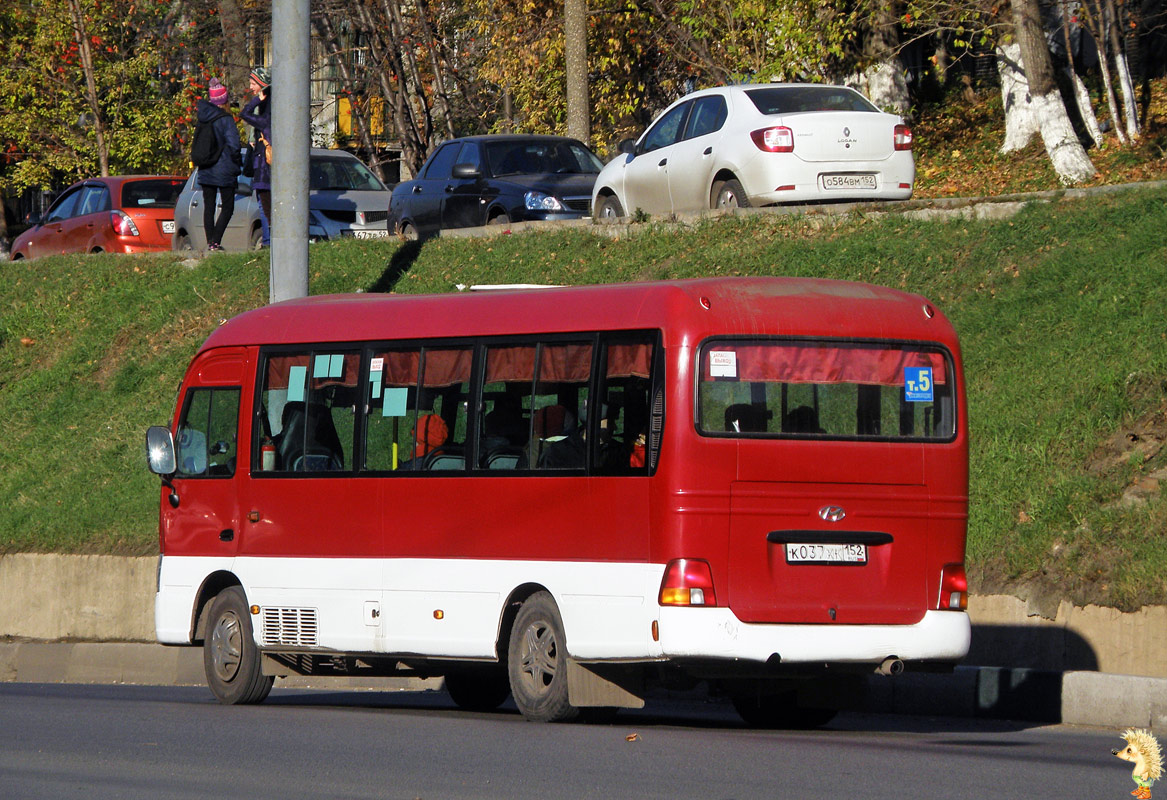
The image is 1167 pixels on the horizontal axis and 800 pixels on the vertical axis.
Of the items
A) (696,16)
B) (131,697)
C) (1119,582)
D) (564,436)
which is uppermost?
(696,16)

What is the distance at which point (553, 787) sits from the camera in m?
7.51

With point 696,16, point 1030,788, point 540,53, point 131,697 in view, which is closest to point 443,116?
point 540,53

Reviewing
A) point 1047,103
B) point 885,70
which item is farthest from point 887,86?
point 1047,103

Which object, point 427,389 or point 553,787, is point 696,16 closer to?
point 427,389

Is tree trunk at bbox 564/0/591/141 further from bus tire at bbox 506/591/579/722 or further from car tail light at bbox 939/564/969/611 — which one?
car tail light at bbox 939/564/969/611

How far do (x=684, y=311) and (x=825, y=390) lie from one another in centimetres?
89

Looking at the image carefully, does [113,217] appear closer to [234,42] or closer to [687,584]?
[234,42]

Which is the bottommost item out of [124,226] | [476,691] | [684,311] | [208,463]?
[476,691]

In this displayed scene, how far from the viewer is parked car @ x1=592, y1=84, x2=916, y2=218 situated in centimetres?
1823

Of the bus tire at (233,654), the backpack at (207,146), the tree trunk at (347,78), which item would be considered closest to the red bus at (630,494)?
the bus tire at (233,654)

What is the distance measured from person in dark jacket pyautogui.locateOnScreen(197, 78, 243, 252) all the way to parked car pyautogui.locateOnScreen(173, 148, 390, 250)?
0.79 m

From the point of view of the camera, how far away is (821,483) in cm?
956

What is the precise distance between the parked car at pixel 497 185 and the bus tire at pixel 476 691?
10305 millimetres

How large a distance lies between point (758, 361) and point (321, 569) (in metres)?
3.41
